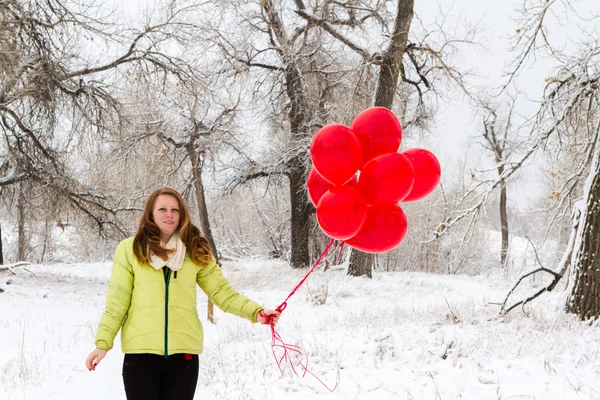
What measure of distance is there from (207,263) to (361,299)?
8.14m

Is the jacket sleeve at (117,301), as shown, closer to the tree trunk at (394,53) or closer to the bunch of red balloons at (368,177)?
the bunch of red balloons at (368,177)

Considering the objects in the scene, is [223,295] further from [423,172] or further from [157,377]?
[423,172]

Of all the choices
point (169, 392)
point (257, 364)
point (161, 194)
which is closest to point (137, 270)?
point (161, 194)

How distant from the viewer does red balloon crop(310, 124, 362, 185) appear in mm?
2869

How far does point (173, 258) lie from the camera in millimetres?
2664

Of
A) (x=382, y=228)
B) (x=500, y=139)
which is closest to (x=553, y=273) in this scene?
(x=382, y=228)

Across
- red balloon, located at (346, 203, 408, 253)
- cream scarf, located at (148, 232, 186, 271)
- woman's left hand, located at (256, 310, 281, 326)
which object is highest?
red balloon, located at (346, 203, 408, 253)

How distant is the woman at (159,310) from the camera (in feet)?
8.39

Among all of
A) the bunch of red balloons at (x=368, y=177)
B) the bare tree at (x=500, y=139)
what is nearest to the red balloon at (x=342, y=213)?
the bunch of red balloons at (x=368, y=177)

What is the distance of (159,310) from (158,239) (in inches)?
15.2

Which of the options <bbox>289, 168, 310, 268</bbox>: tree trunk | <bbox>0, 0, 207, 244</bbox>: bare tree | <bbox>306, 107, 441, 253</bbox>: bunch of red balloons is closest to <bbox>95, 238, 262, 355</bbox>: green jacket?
<bbox>306, 107, 441, 253</bbox>: bunch of red balloons

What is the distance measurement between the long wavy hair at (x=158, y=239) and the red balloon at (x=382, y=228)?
95cm

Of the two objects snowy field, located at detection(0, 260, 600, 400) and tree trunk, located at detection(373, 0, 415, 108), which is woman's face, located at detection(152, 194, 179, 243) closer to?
snowy field, located at detection(0, 260, 600, 400)

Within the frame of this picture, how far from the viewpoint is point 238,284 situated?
46.4 ft
